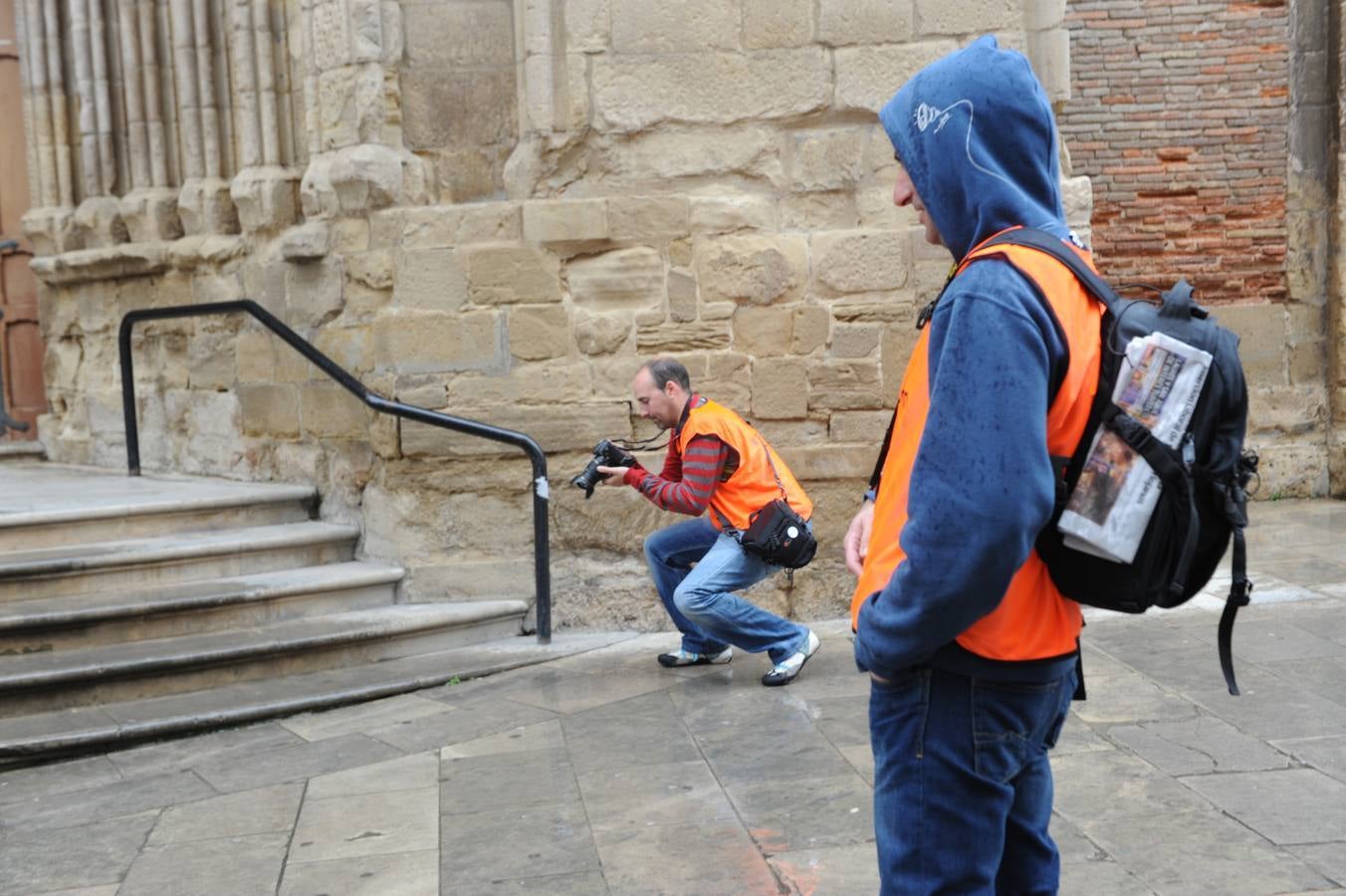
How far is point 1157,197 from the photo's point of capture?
930 cm

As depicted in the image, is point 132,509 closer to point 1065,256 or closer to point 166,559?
point 166,559

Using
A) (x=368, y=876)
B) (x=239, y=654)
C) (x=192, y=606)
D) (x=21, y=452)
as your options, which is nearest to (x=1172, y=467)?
(x=368, y=876)

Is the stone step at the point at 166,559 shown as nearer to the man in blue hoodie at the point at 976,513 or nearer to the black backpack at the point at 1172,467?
the man in blue hoodie at the point at 976,513

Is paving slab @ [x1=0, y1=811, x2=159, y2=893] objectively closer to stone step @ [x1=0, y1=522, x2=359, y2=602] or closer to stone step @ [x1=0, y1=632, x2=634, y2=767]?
stone step @ [x1=0, y1=632, x2=634, y2=767]

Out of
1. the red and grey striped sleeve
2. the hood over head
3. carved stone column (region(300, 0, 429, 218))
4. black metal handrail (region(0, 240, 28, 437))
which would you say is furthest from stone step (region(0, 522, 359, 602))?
the hood over head

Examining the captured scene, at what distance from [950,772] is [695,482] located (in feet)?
9.81

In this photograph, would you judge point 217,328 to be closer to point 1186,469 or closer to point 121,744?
point 121,744

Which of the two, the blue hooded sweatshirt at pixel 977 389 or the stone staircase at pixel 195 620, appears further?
the stone staircase at pixel 195 620

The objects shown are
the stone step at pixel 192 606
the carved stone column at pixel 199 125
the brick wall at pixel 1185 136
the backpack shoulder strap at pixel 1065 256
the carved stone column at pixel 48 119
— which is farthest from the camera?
the brick wall at pixel 1185 136

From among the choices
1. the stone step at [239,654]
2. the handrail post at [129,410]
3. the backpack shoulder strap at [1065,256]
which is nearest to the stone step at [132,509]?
the handrail post at [129,410]

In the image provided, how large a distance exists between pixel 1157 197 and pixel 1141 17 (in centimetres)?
122

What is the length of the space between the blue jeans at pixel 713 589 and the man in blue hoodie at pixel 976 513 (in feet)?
9.41

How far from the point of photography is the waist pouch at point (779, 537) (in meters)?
4.87

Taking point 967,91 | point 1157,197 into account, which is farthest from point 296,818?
point 1157,197
